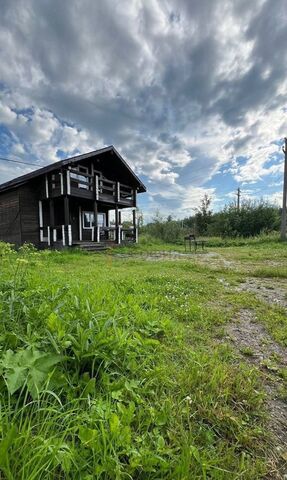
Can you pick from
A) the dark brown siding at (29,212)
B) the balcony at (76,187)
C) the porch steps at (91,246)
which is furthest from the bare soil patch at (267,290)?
the dark brown siding at (29,212)

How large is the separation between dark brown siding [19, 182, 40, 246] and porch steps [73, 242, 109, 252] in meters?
2.84

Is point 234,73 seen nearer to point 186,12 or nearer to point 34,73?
point 186,12

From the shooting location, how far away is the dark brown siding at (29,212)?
11364 mm

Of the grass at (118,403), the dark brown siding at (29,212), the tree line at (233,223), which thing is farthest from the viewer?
the tree line at (233,223)

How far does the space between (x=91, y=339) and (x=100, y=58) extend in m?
10.4

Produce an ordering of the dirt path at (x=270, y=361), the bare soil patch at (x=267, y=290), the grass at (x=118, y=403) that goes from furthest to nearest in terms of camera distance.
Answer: the bare soil patch at (x=267, y=290)
the dirt path at (x=270, y=361)
the grass at (x=118, y=403)

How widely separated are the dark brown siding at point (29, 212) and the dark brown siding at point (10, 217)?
0.89ft

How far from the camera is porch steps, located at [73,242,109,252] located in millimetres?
11008

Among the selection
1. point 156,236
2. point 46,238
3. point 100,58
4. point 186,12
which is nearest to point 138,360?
point 186,12

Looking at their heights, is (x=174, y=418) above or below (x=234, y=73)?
below

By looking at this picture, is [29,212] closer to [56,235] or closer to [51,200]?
[51,200]

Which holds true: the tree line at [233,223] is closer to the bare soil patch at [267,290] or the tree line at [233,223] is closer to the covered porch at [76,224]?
the covered porch at [76,224]

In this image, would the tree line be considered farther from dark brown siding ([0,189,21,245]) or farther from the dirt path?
the dirt path

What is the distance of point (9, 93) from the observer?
385 inches
